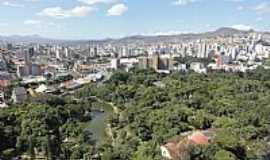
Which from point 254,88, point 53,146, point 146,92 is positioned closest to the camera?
point 53,146

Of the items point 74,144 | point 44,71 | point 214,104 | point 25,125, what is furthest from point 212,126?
point 44,71

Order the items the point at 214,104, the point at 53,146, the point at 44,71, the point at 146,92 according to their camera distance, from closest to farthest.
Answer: the point at 53,146 < the point at 214,104 < the point at 146,92 < the point at 44,71

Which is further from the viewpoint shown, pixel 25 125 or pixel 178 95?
pixel 178 95

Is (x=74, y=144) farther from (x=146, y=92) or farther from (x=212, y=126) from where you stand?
(x=146, y=92)

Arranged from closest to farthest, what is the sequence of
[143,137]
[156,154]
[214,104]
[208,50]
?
[156,154], [143,137], [214,104], [208,50]

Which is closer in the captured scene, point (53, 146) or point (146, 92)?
point (53, 146)

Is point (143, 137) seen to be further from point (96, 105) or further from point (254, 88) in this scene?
point (254, 88)

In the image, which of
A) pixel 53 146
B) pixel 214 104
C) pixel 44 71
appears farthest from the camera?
pixel 44 71

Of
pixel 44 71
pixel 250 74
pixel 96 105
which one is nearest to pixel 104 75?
pixel 44 71
